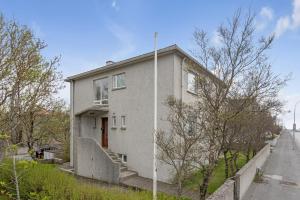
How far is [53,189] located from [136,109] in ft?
27.9

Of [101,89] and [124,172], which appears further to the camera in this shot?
[101,89]

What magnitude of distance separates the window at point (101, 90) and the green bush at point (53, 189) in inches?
353

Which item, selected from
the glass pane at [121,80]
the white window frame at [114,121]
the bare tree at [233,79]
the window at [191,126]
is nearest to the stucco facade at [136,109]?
the white window frame at [114,121]

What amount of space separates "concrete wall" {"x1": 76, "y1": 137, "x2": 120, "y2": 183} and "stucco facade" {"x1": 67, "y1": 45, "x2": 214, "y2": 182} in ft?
0.23

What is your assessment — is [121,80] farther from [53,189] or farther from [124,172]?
[53,189]

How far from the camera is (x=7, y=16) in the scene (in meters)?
7.93

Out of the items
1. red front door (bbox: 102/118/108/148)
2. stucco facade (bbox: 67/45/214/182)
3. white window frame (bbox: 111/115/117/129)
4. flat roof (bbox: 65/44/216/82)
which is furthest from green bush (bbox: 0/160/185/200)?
red front door (bbox: 102/118/108/148)

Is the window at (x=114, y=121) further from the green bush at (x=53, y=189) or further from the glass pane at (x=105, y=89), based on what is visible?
the green bush at (x=53, y=189)

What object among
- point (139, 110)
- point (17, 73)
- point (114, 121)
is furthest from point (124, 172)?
point (17, 73)

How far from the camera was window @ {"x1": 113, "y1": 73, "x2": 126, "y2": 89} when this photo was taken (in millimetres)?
15953

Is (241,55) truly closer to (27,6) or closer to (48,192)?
(48,192)

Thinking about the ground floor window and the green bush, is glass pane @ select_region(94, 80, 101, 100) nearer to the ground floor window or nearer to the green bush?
the ground floor window

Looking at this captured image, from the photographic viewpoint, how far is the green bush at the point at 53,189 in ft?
19.9

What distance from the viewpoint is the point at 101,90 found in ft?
58.5
